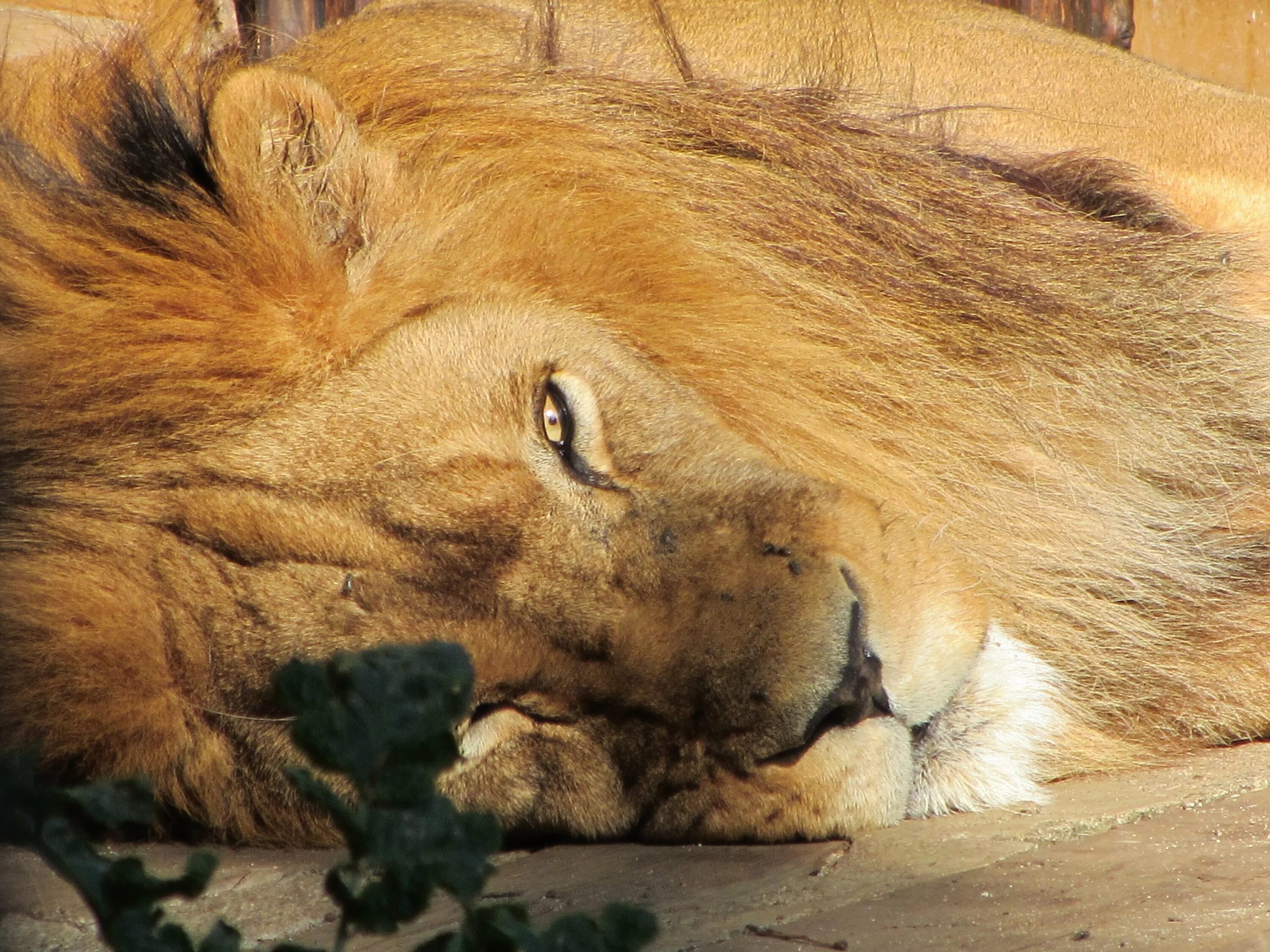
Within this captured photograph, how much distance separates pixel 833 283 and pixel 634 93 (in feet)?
1.74

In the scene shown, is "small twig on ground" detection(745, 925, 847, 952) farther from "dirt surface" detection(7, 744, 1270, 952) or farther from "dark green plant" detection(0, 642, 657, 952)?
"dark green plant" detection(0, 642, 657, 952)

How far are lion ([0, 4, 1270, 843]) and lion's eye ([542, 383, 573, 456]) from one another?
0.4 inches

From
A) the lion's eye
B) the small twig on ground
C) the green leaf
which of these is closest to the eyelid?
the lion's eye

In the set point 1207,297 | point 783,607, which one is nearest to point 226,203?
point 783,607

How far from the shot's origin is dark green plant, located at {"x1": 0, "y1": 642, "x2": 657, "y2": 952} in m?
1.13

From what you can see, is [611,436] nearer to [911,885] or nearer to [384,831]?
[911,885]

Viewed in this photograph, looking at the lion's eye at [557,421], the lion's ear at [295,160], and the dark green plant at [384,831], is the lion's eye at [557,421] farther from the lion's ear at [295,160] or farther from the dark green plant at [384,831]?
the dark green plant at [384,831]

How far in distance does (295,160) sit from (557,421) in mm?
657

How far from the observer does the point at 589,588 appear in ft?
7.22

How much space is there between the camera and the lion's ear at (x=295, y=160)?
246cm

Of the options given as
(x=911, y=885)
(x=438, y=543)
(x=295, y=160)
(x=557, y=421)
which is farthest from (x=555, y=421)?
(x=911, y=885)

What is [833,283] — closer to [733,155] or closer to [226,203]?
[733,155]

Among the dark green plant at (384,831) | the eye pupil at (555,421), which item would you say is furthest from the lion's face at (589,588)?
the dark green plant at (384,831)

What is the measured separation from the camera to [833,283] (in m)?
2.73
